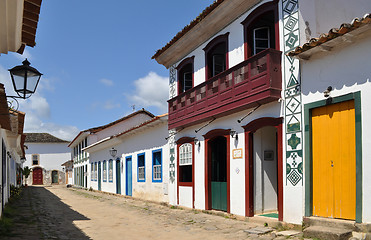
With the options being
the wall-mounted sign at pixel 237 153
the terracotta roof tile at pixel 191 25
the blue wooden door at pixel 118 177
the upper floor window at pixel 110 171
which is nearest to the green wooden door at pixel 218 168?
the wall-mounted sign at pixel 237 153

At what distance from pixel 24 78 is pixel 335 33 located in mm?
5643

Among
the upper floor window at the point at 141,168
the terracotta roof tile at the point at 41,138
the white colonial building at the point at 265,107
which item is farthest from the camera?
the terracotta roof tile at the point at 41,138

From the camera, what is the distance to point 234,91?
33.8 ft

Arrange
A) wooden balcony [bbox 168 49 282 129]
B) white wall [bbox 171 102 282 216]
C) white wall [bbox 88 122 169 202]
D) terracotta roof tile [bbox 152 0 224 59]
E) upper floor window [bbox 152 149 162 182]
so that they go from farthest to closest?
1. upper floor window [bbox 152 149 162 182]
2. white wall [bbox 88 122 169 202]
3. terracotta roof tile [bbox 152 0 224 59]
4. white wall [bbox 171 102 282 216]
5. wooden balcony [bbox 168 49 282 129]

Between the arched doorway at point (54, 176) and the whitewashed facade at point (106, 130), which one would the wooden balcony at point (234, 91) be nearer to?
the whitewashed facade at point (106, 130)

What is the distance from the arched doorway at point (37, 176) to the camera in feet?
174

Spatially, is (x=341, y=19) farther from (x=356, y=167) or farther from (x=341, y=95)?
(x=356, y=167)

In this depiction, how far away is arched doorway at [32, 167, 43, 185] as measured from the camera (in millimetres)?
53031

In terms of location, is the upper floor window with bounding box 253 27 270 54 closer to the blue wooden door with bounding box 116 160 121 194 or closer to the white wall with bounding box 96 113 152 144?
the blue wooden door with bounding box 116 160 121 194

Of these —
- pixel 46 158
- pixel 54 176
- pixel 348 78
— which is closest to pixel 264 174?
pixel 348 78

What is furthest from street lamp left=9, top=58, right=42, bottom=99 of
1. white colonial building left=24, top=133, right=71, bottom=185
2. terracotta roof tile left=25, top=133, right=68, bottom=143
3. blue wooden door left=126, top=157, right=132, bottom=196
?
terracotta roof tile left=25, top=133, right=68, bottom=143

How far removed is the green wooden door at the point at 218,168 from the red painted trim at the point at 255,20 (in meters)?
3.15

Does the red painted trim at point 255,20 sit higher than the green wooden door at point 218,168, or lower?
higher

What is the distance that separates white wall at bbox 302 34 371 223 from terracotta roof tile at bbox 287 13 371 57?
0.40m
